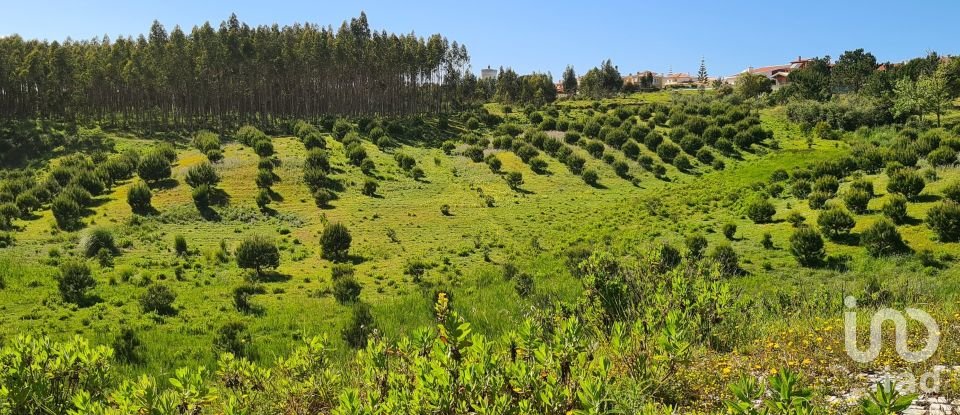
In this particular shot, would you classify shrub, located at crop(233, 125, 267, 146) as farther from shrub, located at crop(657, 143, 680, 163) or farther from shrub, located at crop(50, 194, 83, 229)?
shrub, located at crop(657, 143, 680, 163)

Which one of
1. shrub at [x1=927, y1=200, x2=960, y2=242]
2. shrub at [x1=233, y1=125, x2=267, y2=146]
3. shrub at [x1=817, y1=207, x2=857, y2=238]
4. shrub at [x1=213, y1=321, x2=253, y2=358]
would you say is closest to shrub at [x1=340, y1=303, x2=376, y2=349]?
shrub at [x1=213, y1=321, x2=253, y2=358]

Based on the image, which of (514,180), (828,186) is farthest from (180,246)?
(828,186)

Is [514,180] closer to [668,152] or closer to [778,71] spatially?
[668,152]

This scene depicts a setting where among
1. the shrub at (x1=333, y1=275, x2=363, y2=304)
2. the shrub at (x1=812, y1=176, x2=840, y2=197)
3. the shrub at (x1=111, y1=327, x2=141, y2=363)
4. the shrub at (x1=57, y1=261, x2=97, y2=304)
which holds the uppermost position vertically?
the shrub at (x1=812, y1=176, x2=840, y2=197)

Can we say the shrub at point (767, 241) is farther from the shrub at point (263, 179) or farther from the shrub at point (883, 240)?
the shrub at point (263, 179)

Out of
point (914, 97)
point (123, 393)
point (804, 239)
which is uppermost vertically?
point (914, 97)

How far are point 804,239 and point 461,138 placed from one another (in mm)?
50185

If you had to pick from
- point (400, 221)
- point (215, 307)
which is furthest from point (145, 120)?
point (215, 307)

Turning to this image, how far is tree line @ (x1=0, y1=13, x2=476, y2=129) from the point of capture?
249ft

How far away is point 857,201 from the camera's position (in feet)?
90.5

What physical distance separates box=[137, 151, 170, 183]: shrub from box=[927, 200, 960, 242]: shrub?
5056 centimetres

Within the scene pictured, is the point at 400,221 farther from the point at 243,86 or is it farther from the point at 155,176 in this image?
the point at 243,86

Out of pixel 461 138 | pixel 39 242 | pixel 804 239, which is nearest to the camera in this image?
pixel 804 239

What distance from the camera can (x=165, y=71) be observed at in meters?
73.8
